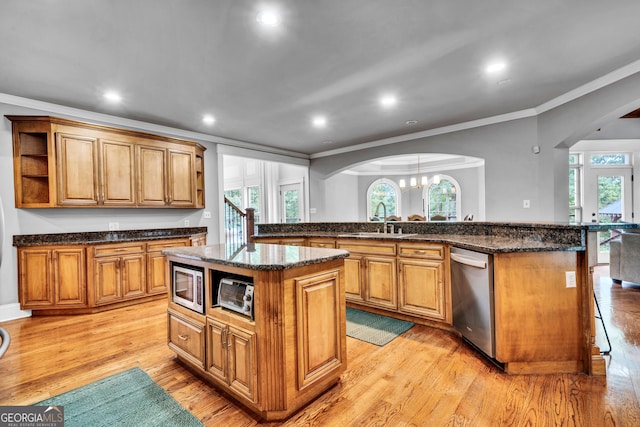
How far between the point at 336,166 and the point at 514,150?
10.4ft

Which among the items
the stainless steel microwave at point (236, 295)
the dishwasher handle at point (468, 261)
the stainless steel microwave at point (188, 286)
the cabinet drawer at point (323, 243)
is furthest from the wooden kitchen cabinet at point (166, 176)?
the dishwasher handle at point (468, 261)

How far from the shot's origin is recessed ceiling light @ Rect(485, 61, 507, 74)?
273 cm

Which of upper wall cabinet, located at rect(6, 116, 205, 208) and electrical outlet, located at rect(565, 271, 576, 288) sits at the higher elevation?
upper wall cabinet, located at rect(6, 116, 205, 208)

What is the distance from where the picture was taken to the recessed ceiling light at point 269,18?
6.54 ft

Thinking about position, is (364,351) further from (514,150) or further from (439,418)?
(514,150)

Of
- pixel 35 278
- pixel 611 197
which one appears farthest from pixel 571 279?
pixel 611 197

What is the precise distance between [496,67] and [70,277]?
497cm

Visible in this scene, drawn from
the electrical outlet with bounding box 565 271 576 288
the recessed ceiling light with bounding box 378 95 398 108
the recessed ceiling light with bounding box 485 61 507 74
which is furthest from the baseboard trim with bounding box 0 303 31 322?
the recessed ceiling light with bounding box 485 61 507 74

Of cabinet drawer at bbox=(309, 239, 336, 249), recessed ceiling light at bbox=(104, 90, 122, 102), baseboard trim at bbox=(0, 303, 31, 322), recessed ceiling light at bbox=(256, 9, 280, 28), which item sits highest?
recessed ceiling light at bbox=(256, 9, 280, 28)

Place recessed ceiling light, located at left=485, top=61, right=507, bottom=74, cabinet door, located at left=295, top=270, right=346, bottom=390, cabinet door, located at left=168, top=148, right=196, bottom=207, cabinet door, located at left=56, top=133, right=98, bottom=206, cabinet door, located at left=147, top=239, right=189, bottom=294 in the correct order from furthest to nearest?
1. cabinet door, located at left=168, top=148, right=196, bottom=207
2. cabinet door, located at left=147, top=239, right=189, bottom=294
3. cabinet door, located at left=56, top=133, right=98, bottom=206
4. recessed ceiling light, located at left=485, top=61, right=507, bottom=74
5. cabinet door, located at left=295, top=270, right=346, bottom=390

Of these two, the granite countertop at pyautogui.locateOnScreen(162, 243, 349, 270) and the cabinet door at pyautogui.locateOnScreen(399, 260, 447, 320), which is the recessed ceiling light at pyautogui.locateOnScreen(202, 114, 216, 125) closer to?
the granite countertop at pyautogui.locateOnScreen(162, 243, 349, 270)

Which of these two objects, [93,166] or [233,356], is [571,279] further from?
[93,166]

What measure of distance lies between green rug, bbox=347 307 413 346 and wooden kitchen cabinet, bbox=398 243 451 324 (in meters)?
0.18

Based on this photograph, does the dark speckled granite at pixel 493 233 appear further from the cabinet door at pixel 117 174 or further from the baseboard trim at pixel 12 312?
the baseboard trim at pixel 12 312
